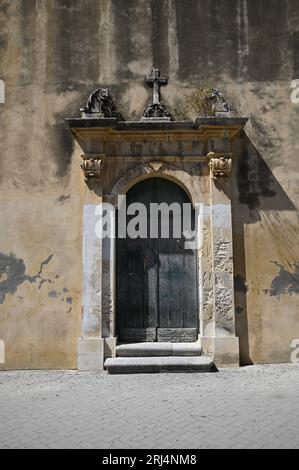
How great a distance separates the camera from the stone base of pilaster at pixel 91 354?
5934 millimetres

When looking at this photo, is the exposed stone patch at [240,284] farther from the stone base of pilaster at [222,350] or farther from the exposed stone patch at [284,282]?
the stone base of pilaster at [222,350]

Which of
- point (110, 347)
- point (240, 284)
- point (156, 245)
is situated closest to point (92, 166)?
point (156, 245)

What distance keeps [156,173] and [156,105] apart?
104 centimetres

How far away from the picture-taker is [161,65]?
6602mm

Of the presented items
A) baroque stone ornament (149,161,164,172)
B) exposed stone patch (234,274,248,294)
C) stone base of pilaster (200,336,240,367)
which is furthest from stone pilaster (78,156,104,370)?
exposed stone patch (234,274,248,294)

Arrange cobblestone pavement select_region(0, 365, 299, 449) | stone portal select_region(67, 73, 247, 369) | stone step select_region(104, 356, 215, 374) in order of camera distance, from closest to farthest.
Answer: cobblestone pavement select_region(0, 365, 299, 449) < stone step select_region(104, 356, 215, 374) < stone portal select_region(67, 73, 247, 369)

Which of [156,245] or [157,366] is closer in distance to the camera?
[157,366]

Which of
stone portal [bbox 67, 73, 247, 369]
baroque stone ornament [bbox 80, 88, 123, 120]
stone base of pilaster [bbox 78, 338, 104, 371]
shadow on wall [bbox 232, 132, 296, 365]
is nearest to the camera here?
stone base of pilaster [bbox 78, 338, 104, 371]

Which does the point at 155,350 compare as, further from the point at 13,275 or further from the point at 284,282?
the point at 13,275

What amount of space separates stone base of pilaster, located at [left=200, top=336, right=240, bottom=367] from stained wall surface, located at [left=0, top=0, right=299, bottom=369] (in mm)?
215

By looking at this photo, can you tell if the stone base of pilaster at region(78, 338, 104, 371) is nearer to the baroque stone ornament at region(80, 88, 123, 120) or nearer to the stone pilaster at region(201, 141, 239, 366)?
the stone pilaster at region(201, 141, 239, 366)

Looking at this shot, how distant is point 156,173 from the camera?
6426mm

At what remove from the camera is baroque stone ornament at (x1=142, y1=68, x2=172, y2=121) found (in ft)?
21.0

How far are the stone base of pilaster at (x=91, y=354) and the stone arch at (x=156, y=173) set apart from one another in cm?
213
